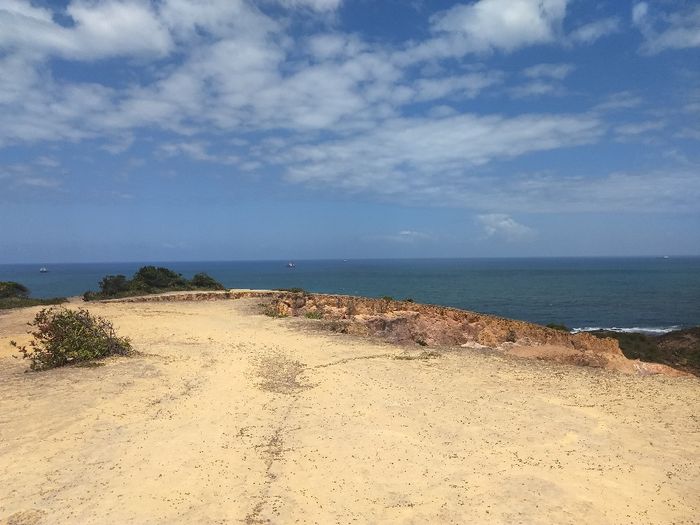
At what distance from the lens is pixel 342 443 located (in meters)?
8.25

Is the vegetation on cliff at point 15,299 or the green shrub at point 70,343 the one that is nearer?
the green shrub at point 70,343

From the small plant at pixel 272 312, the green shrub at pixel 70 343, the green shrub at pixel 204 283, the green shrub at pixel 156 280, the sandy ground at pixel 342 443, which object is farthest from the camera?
the green shrub at pixel 204 283

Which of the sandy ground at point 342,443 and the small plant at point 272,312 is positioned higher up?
the small plant at point 272,312

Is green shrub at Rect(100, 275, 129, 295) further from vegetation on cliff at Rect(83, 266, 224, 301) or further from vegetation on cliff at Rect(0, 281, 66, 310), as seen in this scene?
vegetation on cliff at Rect(0, 281, 66, 310)

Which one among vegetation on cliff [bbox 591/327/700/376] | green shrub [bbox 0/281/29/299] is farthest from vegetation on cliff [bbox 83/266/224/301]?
vegetation on cliff [bbox 591/327/700/376]

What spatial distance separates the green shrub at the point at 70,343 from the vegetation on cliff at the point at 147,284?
1936 cm

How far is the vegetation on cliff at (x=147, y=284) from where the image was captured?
33.9m

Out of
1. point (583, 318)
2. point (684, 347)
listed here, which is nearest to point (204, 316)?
point (684, 347)

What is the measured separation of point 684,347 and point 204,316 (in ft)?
90.6

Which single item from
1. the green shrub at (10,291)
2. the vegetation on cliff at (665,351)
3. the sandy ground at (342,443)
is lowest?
the vegetation on cliff at (665,351)

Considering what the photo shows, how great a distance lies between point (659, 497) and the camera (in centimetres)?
666

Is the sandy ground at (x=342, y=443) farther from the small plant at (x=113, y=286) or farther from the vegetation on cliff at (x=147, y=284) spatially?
the small plant at (x=113, y=286)

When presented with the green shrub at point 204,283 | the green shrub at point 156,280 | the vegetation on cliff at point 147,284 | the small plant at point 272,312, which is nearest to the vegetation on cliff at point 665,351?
the small plant at point 272,312

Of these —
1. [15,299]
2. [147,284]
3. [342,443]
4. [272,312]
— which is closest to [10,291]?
[15,299]
